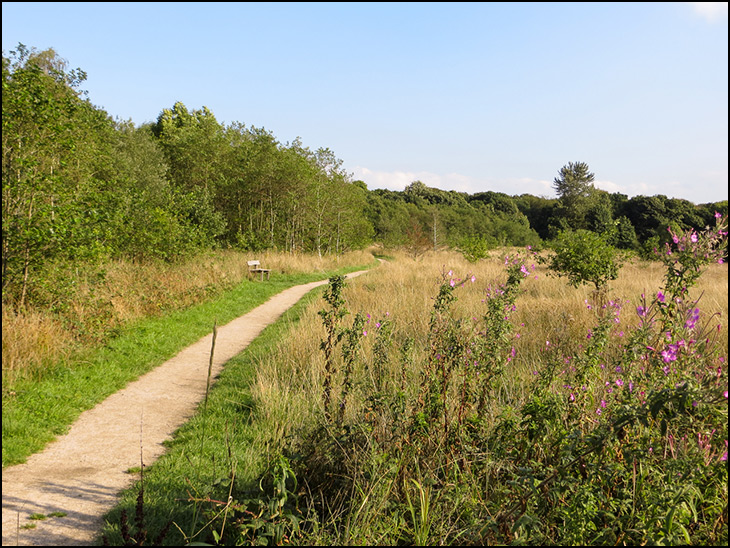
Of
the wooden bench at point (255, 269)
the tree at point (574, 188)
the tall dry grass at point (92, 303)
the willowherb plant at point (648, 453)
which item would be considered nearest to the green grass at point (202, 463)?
the willowherb plant at point (648, 453)

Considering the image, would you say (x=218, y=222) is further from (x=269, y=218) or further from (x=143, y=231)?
(x=143, y=231)

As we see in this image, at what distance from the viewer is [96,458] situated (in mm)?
4262

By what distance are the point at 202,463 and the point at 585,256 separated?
950cm

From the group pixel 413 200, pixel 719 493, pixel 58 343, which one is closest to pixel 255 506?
pixel 719 493

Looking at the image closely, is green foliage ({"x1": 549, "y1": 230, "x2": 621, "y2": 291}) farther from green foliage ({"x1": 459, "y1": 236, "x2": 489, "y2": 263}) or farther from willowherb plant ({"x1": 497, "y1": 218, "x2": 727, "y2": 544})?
green foliage ({"x1": 459, "y1": 236, "x2": 489, "y2": 263})

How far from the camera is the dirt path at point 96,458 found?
316cm

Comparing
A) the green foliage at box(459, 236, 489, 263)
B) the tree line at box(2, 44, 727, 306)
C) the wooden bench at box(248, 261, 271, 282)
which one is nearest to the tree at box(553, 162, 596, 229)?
the tree line at box(2, 44, 727, 306)

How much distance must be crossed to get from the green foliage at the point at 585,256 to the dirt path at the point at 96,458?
8221 millimetres

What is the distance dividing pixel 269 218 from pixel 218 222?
5.73 meters

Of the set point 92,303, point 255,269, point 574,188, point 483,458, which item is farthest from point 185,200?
point 574,188

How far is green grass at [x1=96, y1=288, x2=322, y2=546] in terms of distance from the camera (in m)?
3.19

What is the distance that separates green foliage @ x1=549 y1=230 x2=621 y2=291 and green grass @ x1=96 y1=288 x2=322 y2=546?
793 cm

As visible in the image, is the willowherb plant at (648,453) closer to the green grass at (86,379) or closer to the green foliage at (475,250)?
the green grass at (86,379)

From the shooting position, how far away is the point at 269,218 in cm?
2578
